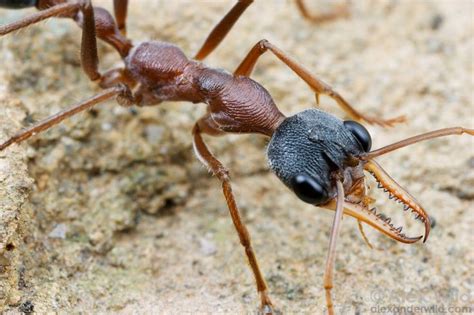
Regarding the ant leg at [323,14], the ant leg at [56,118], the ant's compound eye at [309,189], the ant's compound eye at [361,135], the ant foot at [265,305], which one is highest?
the ant's compound eye at [361,135]

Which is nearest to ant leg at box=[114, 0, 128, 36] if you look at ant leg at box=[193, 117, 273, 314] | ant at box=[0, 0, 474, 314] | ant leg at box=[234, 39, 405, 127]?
ant at box=[0, 0, 474, 314]

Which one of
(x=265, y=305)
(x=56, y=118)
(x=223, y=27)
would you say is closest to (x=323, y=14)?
(x=223, y=27)

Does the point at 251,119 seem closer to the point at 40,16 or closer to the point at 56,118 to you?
the point at 56,118

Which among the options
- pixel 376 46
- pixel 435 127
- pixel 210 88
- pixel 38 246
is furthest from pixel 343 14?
pixel 38 246

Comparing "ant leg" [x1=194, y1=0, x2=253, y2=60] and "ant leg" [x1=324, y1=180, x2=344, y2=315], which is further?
"ant leg" [x1=194, y1=0, x2=253, y2=60]

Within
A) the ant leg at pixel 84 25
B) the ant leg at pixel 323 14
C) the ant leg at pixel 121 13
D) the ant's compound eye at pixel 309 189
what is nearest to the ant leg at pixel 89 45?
the ant leg at pixel 84 25

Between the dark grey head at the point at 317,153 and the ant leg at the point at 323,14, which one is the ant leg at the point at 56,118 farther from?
the ant leg at the point at 323,14

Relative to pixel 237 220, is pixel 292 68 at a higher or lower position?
higher

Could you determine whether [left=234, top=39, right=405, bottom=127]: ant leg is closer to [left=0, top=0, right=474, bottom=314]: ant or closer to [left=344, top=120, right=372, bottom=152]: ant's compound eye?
[left=0, top=0, right=474, bottom=314]: ant
